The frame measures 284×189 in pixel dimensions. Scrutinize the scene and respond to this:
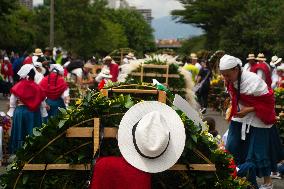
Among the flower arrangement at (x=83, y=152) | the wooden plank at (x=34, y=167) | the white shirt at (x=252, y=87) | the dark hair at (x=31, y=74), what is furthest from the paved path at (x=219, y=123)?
the wooden plank at (x=34, y=167)

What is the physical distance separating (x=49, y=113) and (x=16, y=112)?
4.35 ft

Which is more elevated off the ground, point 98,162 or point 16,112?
point 98,162

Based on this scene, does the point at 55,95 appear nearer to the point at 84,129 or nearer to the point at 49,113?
the point at 49,113

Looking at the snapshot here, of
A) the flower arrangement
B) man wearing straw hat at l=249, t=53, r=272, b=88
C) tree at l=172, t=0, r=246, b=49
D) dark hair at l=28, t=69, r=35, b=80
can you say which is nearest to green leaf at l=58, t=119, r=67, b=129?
the flower arrangement

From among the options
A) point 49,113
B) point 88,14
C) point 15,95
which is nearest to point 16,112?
point 15,95

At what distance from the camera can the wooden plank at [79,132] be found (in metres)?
4.86

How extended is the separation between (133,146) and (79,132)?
43 cm

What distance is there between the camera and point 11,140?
11.1 m

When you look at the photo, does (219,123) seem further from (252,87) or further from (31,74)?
(252,87)

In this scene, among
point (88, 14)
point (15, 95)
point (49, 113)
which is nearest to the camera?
point (15, 95)

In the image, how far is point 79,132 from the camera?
4867mm

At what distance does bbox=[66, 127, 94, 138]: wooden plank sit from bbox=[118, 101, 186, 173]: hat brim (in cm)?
28

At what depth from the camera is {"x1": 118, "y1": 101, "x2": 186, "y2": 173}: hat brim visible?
4.65m

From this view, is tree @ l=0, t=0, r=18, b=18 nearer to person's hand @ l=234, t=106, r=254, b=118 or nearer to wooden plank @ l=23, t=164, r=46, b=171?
person's hand @ l=234, t=106, r=254, b=118
